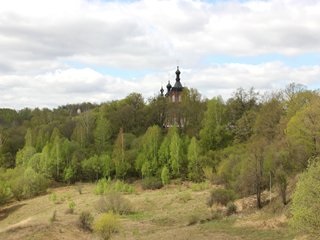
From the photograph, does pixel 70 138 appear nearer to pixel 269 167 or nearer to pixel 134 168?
pixel 134 168

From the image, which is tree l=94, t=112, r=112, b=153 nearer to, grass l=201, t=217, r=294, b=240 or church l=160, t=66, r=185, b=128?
church l=160, t=66, r=185, b=128

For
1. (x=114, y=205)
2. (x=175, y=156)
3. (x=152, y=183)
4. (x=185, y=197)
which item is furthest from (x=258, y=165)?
(x=175, y=156)

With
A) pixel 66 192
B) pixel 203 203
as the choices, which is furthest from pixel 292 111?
pixel 66 192

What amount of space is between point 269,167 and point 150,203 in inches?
533

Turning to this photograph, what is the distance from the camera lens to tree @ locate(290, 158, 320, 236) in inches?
887

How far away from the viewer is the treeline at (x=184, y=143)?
46156 millimetres

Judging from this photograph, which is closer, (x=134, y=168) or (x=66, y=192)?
(x=66, y=192)

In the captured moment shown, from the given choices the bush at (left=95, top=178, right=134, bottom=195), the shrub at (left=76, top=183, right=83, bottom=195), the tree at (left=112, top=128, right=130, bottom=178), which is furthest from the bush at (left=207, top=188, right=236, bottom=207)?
the tree at (left=112, top=128, right=130, bottom=178)

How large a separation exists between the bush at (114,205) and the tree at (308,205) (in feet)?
88.3

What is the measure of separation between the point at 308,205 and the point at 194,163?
42603 mm

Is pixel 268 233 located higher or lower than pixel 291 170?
lower

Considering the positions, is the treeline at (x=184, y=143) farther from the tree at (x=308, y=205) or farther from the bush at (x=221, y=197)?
the tree at (x=308, y=205)

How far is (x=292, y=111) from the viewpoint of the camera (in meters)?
53.9

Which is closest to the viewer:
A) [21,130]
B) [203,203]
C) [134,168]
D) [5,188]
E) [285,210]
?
[285,210]
